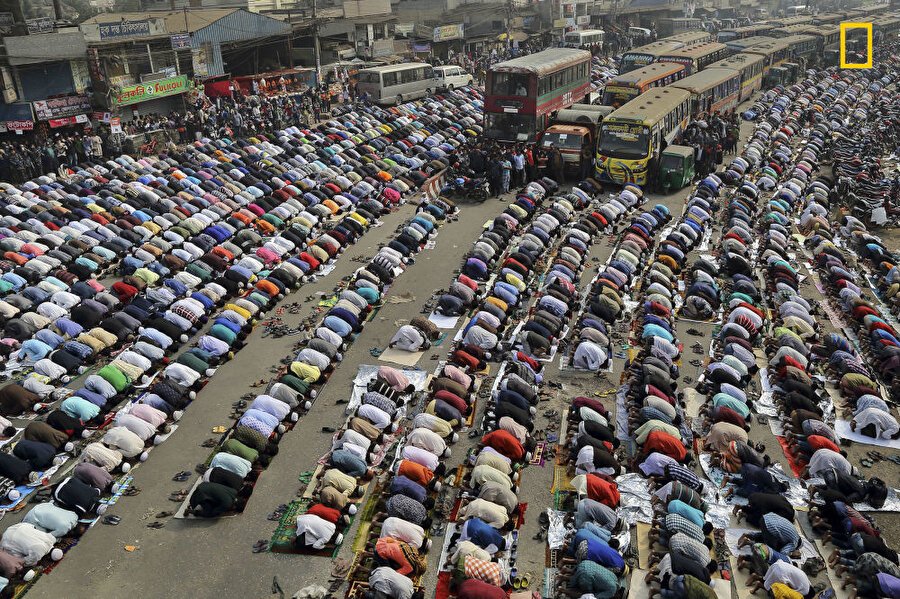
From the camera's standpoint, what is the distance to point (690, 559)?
1066 centimetres

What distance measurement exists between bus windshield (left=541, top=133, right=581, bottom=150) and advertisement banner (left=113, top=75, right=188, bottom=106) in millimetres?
19531

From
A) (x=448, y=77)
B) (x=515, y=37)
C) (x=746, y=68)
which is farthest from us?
(x=515, y=37)

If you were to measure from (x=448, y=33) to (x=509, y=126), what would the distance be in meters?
31.0

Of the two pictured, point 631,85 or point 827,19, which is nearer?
point 631,85

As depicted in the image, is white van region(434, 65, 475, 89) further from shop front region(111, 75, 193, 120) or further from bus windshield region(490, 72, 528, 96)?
bus windshield region(490, 72, 528, 96)

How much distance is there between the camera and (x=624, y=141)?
2800cm

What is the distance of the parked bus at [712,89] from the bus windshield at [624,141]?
28.3 ft

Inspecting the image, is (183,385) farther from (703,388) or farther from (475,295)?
(703,388)

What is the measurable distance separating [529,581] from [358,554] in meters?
2.70

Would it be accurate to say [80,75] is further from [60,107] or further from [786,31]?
[786,31]

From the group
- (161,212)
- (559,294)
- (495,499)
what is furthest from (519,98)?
(495,499)

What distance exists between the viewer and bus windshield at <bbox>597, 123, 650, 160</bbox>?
2777 cm

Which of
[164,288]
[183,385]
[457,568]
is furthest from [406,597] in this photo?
[164,288]

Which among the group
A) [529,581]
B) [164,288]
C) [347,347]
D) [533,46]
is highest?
[533,46]
